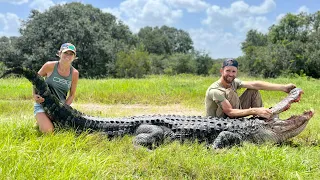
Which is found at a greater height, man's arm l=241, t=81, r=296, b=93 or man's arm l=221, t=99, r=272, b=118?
man's arm l=241, t=81, r=296, b=93

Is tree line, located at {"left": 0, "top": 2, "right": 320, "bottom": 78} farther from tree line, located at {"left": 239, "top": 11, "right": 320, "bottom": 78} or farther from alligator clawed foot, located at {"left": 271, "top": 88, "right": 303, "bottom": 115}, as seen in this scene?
alligator clawed foot, located at {"left": 271, "top": 88, "right": 303, "bottom": 115}

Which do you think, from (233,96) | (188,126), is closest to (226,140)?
(188,126)

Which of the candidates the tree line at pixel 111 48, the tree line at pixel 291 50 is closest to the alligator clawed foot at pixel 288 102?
the tree line at pixel 111 48

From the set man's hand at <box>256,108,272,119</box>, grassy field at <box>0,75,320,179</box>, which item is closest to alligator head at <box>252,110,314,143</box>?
man's hand at <box>256,108,272,119</box>

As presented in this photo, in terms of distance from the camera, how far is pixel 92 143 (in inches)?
157

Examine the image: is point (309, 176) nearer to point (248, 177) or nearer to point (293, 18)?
point (248, 177)

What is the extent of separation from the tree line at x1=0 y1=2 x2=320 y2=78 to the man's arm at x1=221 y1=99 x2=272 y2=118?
18679 millimetres

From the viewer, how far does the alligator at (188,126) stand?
433 centimetres

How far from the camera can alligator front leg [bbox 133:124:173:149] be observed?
4.18 metres

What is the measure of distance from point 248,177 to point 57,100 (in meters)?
2.61

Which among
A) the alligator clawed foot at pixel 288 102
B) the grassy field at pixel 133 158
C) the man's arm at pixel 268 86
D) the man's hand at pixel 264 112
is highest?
the man's arm at pixel 268 86

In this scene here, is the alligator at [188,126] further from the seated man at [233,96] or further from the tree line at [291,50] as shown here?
the tree line at [291,50]

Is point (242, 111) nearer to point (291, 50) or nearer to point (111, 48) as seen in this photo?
point (111, 48)

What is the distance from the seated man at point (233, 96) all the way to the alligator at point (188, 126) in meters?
0.14
